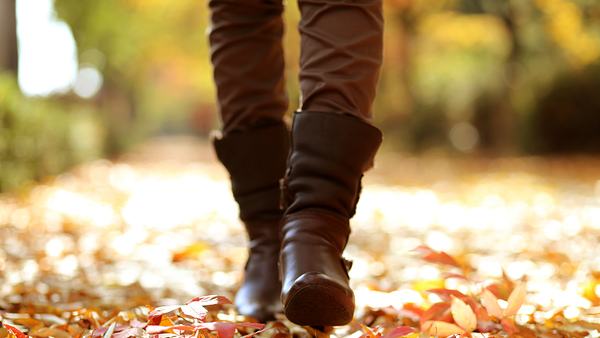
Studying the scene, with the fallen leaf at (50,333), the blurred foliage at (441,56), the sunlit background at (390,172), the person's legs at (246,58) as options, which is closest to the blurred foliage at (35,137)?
the sunlit background at (390,172)

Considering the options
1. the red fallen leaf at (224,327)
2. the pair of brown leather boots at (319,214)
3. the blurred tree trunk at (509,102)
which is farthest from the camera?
the blurred tree trunk at (509,102)

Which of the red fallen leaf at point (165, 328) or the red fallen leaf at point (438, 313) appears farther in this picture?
the red fallen leaf at point (438, 313)

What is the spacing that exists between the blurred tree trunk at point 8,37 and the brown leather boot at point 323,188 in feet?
21.1

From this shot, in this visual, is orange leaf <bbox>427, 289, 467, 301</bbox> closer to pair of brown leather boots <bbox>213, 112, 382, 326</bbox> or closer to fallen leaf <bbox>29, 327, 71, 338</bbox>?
pair of brown leather boots <bbox>213, 112, 382, 326</bbox>

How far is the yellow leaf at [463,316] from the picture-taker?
138 cm

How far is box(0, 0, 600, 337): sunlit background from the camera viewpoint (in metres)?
2.48

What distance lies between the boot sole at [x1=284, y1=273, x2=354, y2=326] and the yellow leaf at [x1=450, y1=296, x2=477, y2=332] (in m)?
0.20

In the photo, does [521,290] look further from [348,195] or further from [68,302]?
[68,302]

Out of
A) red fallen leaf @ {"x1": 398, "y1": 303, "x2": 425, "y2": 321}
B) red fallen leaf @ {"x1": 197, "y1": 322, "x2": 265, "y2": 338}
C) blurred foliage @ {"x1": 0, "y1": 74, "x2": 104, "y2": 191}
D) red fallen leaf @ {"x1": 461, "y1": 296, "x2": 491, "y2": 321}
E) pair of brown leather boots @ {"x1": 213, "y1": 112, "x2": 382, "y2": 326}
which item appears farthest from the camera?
blurred foliage @ {"x1": 0, "y1": 74, "x2": 104, "y2": 191}

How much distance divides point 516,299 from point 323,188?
1.33ft

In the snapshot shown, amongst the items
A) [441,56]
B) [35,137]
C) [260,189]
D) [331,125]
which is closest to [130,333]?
[331,125]

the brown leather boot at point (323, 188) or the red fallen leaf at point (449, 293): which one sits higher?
the brown leather boot at point (323, 188)

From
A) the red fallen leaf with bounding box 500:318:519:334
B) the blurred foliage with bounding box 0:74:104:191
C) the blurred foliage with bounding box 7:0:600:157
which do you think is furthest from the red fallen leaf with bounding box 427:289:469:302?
the blurred foliage with bounding box 7:0:600:157

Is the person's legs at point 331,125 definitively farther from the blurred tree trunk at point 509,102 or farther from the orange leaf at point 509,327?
the blurred tree trunk at point 509,102
